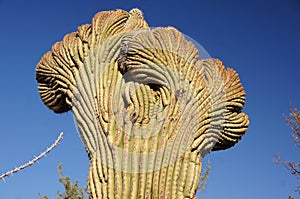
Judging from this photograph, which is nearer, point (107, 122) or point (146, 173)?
point (146, 173)

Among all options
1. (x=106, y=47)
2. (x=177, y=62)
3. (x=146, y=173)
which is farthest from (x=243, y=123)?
(x=106, y=47)

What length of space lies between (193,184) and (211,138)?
1.09 feet

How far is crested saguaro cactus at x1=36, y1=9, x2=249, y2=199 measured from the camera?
2104 mm

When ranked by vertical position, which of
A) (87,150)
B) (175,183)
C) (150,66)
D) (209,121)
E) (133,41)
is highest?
(133,41)

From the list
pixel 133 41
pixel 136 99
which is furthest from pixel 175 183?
pixel 133 41

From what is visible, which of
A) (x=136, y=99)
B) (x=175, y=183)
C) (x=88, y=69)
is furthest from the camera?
(x=88, y=69)

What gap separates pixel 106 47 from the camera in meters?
2.47

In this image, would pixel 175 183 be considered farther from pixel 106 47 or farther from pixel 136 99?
pixel 106 47

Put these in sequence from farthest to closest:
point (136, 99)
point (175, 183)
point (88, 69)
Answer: point (88, 69) → point (136, 99) → point (175, 183)

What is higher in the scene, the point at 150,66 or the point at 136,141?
the point at 150,66

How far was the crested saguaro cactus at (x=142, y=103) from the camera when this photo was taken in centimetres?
210

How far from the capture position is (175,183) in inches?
80.9

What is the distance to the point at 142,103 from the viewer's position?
224 cm

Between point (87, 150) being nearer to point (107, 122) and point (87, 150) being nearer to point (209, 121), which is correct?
point (107, 122)
